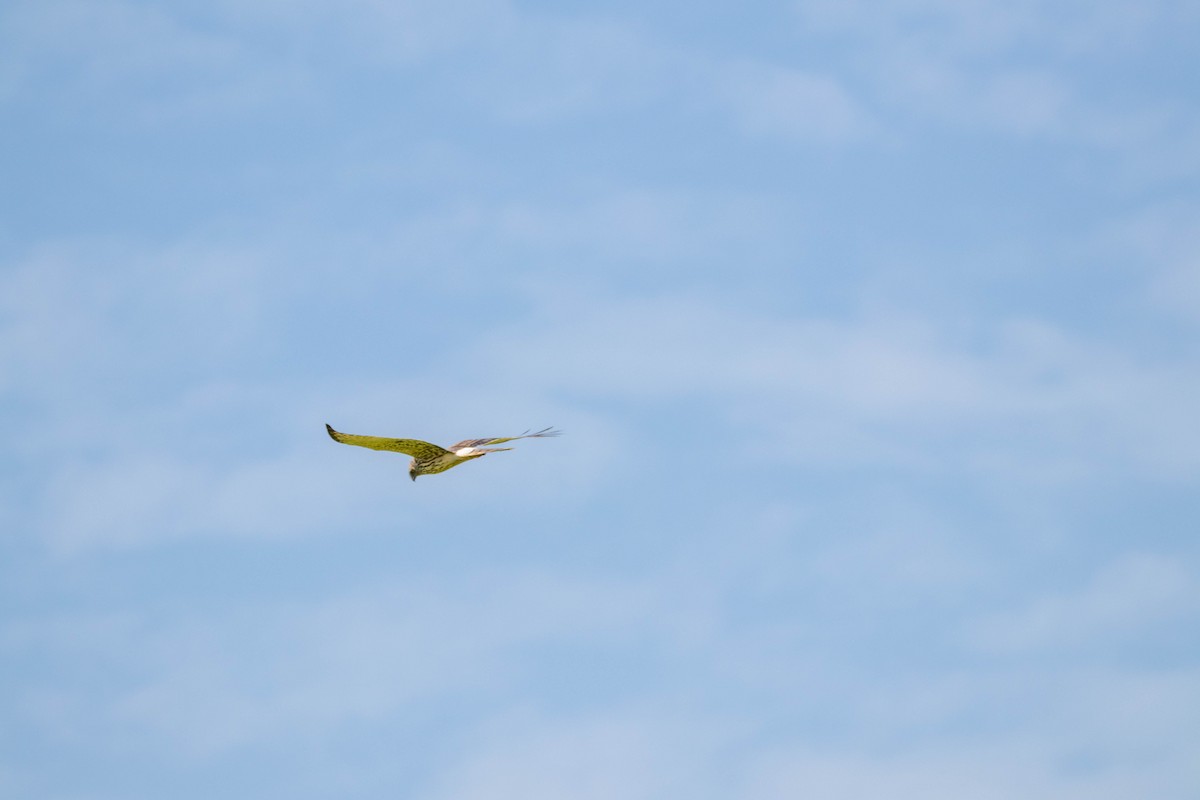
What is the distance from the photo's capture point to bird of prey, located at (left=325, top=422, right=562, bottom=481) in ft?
138

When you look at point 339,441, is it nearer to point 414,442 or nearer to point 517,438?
point 414,442

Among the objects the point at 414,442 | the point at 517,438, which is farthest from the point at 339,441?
the point at 517,438

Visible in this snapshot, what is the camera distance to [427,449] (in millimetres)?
44531

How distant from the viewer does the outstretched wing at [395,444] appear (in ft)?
138

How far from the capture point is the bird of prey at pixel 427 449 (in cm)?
4219

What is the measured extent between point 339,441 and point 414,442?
2.29 m

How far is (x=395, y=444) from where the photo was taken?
43.4 meters

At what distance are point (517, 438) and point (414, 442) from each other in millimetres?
3188

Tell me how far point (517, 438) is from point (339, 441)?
5066 millimetres

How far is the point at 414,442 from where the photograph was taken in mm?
43312

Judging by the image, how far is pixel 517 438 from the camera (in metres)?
42.4

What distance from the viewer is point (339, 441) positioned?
42188 mm

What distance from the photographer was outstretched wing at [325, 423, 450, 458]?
4200cm

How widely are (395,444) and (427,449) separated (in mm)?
1397
